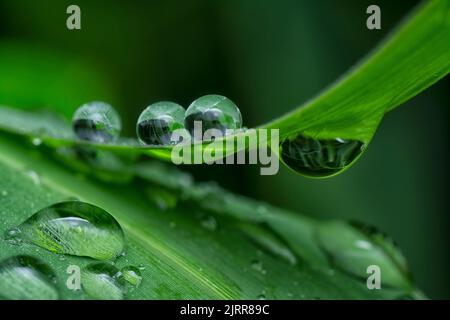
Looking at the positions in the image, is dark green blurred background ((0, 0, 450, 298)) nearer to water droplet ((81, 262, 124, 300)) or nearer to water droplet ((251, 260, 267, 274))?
water droplet ((251, 260, 267, 274))

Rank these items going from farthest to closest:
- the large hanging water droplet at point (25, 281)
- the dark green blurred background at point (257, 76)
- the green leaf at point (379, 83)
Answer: the dark green blurred background at point (257, 76), the large hanging water droplet at point (25, 281), the green leaf at point (379, 83)

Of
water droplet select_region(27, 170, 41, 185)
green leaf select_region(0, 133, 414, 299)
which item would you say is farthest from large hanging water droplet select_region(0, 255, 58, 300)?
water droplet select_region(27, 170, 41, 185)

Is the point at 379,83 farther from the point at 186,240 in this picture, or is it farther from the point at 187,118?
the point at 186,240

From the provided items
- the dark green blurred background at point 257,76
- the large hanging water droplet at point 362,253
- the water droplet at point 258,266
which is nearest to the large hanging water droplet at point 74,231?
the water droplet at point 258,266

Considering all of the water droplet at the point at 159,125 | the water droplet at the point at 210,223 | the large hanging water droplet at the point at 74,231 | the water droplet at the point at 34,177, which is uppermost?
the water droplet at the point at 159,125

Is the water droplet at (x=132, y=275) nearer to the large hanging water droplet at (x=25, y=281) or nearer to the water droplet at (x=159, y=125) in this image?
the large hanging water droplet at (x=25, y=281)

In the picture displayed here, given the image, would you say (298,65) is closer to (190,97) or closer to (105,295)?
(190,97)
